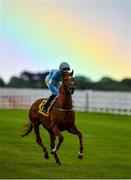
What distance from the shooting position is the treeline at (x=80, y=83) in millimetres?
45375

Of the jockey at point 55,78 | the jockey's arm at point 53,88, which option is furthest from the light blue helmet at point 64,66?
the jockey's arm at point 53,88

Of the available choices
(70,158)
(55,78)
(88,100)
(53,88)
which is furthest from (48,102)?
(88,100)

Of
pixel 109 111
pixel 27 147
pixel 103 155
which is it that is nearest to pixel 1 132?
pixel 27 147

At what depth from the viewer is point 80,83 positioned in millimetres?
51500

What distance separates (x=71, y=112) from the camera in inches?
484

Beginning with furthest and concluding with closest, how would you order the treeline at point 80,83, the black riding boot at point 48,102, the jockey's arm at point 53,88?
the treeline at point 80,83 < the black riding boot at point 48,102 < the jockey's arm at point 53,88

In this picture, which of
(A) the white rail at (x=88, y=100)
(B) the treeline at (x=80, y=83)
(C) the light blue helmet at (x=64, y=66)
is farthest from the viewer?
(B) the treeline at (x=80, y=83)

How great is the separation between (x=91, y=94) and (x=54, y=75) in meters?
29.5

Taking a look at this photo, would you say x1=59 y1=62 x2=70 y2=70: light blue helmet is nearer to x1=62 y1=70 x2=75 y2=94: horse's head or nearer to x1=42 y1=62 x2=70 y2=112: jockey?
x1=42 y1=62 x2=70 y2=112: jockey

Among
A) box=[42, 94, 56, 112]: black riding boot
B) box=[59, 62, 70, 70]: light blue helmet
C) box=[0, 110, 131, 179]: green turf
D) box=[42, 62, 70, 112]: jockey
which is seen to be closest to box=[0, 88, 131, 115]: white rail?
box=[0, 110, 131, 179]: green turf

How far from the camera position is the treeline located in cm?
→ 4538

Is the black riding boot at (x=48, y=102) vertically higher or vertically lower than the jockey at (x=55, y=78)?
lower

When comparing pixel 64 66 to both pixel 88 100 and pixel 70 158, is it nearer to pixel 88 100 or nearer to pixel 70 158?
pixel 70 158

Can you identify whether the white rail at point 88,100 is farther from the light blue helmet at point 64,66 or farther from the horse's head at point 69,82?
the light blue helmet at point 64,66
